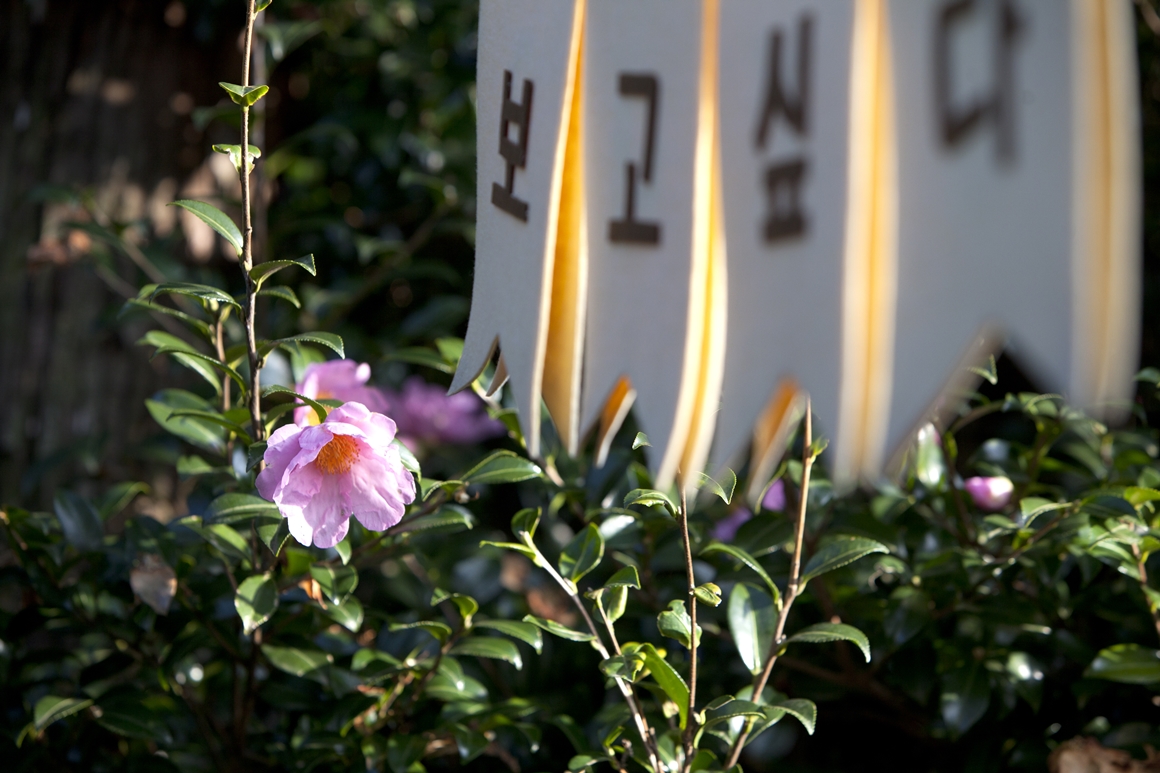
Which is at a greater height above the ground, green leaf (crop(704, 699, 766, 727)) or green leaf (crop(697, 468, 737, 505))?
green leaf (crop(697, 468, 737, 505))

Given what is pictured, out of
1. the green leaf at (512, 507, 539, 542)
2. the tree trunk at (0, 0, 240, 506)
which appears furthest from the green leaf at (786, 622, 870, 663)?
the tree trunk at (0, 0, 240, 506)

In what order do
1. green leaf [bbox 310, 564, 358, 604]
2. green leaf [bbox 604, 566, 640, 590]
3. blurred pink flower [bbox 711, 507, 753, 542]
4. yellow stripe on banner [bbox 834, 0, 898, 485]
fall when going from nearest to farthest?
1. yellow stripe on banner [bbox 834, 0, 898, 485]
2. green leaf [bbox 604, 566, 640, 590]
3. green leaf [bbox 310, 564, 358, 604]
4. blurred pink flower [bbox 711, 507, 753, 542]

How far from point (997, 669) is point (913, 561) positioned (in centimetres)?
13

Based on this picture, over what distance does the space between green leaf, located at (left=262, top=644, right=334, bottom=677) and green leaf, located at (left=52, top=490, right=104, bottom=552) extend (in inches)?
10.1

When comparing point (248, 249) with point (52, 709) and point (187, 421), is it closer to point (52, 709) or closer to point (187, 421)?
point (187, 421)

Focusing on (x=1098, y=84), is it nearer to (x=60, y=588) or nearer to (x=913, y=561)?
(x=913, y=561)

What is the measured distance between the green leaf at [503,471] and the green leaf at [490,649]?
0.51 feet

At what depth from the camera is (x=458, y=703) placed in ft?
2.95

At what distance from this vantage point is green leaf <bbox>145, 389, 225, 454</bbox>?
3.19 ft

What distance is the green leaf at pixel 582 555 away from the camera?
78 centimetres

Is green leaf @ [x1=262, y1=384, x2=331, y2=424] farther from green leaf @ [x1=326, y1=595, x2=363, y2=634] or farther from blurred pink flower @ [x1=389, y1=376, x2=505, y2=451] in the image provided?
blurred pink flower @ [x1=389, y1=376, x2=505, y2=451]

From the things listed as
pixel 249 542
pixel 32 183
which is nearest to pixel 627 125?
pixel 249 542

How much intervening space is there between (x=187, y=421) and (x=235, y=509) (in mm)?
249

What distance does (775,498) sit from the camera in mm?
1042
